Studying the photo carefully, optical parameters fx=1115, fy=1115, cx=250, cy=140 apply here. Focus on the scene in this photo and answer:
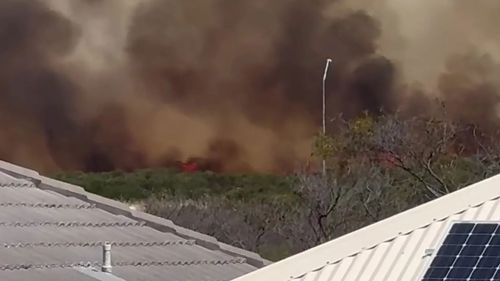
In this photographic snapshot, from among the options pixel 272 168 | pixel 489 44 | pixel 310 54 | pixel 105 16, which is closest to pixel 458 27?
pixel 489 44

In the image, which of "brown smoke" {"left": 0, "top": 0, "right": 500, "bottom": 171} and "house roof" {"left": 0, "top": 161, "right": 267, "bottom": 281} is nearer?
"house roof" {"left": 0, "top": 161, "right": 267, "bottom": 281}

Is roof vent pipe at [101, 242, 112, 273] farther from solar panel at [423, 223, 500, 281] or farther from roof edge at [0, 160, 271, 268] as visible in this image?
→ solar panel at [423, 223, 500, 281]

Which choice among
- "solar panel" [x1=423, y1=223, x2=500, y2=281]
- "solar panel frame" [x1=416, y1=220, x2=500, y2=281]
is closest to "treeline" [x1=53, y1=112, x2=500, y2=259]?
"solar panel frame" [x1=416, y1=220, x2=500, y2=281]

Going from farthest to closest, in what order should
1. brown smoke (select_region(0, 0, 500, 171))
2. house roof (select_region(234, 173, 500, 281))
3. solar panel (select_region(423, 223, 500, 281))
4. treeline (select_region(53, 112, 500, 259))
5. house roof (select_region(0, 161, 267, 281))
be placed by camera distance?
brown smoke (select_region(0, 0, 500, 171)) < treeline (select_region(53, 112, 500, 259)) < house roof (select_region(0, 161, 267, 281)) < house roof (select_region(234, 173, 500, 281)) < solar panel (select_region(423, 223, 500, 281))

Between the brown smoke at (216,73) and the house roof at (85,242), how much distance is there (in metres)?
12.0

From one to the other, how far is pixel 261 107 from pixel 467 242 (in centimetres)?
1703

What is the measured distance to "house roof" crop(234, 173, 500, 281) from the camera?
736 centimetres

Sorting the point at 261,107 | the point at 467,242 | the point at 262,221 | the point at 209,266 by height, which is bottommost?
the point at 467,242

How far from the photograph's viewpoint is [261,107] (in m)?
24.0

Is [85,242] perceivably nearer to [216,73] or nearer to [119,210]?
[119,210]

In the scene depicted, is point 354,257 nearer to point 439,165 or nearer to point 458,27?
point 439,165

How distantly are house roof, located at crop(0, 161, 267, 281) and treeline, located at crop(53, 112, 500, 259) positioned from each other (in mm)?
9519

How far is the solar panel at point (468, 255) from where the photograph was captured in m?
6.70

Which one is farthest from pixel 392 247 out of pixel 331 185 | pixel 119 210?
pixel 331 185
